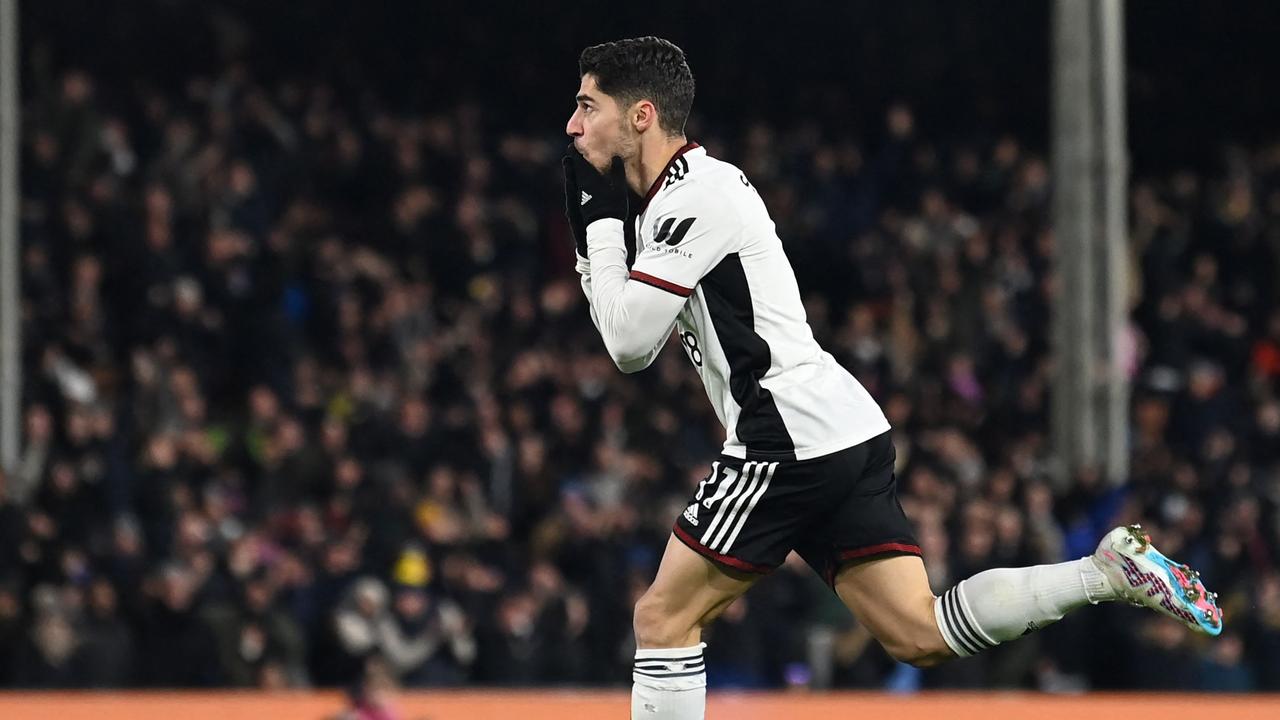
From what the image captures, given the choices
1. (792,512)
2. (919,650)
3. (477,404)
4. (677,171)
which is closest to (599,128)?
(677,171)

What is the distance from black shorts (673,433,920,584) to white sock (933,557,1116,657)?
183mm

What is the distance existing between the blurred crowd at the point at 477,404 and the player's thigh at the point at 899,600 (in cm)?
469

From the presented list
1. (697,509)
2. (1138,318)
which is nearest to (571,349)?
(1138,318)

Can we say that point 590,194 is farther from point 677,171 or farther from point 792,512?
point 792,512

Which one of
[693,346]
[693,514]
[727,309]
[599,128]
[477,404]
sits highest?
[599,128]

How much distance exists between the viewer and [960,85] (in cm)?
1919

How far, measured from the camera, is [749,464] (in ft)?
16.8

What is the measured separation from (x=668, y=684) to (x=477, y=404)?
324 inches

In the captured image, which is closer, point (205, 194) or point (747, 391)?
point (747, 391)

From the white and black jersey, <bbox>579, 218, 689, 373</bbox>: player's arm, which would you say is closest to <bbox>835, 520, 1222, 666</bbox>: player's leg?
the white and black jersey

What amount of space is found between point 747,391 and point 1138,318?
10.9m

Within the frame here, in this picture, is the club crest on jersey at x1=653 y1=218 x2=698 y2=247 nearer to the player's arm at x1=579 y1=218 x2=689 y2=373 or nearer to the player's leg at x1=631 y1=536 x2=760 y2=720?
the player's arm at x1=579 y1=218 x2=689 y2=373

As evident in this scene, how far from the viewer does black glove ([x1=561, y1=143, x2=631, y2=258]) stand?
5176 mm

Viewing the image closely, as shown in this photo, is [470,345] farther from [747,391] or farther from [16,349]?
[747,391]
